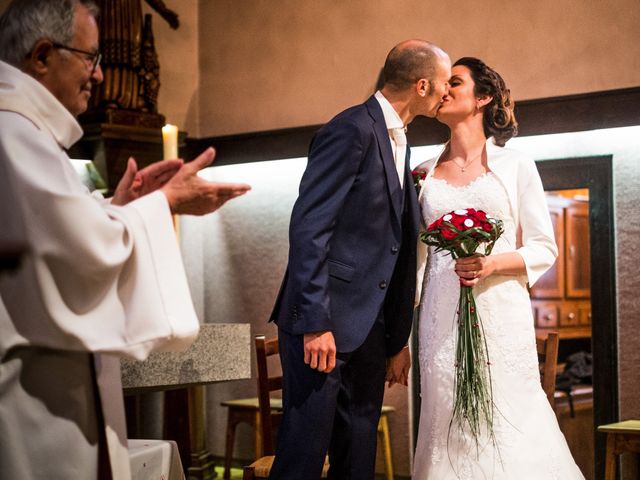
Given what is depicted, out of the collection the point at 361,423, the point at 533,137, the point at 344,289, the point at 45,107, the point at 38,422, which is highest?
the point at 533,137

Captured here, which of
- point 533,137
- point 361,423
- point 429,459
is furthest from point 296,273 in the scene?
point 533,137

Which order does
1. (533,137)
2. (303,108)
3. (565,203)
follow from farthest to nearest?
(565,203) → (303,108) → (533,137)

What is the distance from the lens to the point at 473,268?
3.37m

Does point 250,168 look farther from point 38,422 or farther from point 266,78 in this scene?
point 38,422

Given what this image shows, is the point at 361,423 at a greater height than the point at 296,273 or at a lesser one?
lesser

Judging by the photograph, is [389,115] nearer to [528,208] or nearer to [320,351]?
[528,208]

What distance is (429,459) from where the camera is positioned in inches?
138

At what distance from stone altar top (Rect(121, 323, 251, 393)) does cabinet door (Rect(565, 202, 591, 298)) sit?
509 cm

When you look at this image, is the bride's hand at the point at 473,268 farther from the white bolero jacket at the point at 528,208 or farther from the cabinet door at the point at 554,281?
the cabinet door at the point at 554,281

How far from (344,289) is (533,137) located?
3111mm

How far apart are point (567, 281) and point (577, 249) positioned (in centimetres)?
32

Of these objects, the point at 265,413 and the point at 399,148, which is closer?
the point at 399,148

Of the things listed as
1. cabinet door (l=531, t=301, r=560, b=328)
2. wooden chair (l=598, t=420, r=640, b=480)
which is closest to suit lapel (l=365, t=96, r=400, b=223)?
wooden chair (l=598, t=420, r=640, b=480)

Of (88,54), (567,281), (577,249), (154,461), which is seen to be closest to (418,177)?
(154,461)
